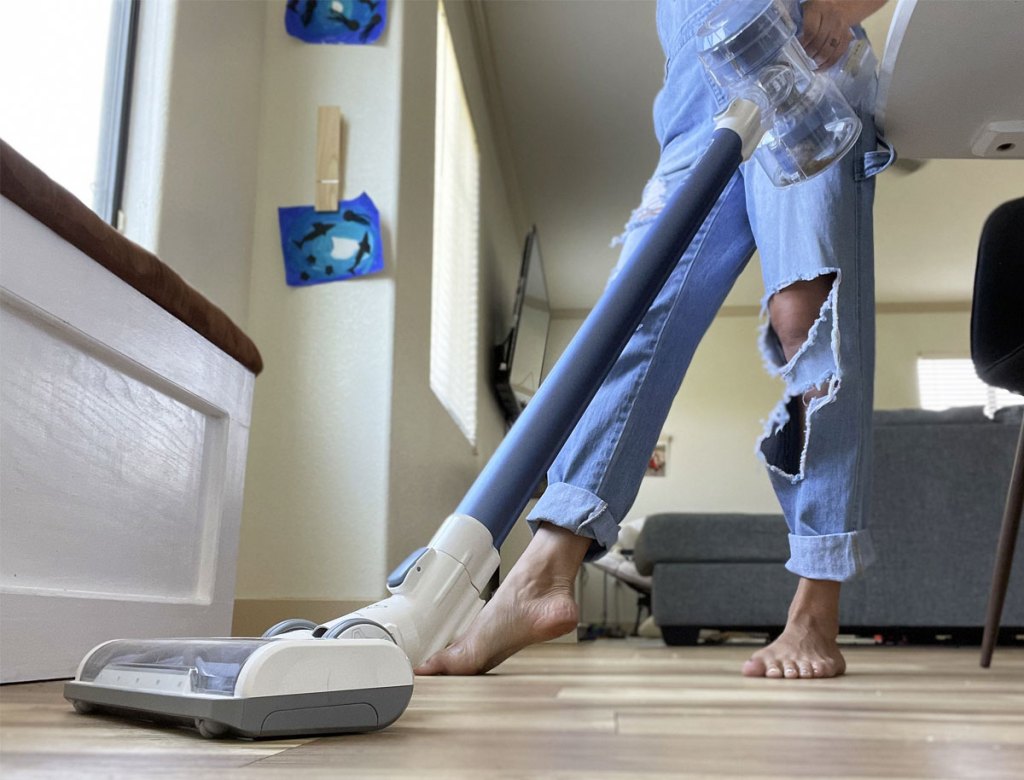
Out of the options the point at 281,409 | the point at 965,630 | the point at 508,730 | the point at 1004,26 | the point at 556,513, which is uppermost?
the point at 1004,26

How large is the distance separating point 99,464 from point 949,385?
669 cm

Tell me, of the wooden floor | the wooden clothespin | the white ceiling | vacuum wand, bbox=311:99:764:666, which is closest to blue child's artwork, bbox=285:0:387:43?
the wooden clothespin

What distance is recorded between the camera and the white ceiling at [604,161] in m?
3.80

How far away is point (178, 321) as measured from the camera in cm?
111

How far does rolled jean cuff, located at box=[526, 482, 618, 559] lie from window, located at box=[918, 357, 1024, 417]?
20.4ft

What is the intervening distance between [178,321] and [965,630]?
2518 mm

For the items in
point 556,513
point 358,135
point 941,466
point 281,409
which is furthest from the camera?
point 941,466

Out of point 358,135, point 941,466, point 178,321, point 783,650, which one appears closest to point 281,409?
point 358,135

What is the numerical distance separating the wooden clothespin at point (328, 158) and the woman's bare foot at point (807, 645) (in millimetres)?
1257

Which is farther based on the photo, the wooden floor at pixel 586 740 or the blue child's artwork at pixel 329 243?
the blue child's artwork at pixel 329 243

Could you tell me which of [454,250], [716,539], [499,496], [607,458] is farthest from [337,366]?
[716,539]

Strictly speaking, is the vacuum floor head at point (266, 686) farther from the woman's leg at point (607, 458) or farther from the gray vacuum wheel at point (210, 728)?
the woman's leg at point (607, 458)

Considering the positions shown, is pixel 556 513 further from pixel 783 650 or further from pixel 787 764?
pixel 787 764

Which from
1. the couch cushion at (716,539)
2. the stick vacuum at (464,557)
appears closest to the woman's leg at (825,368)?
the stick vacuum at (464,557)
